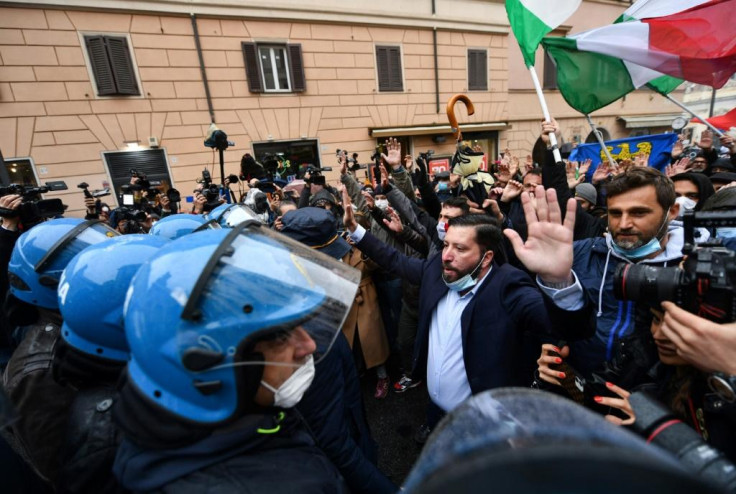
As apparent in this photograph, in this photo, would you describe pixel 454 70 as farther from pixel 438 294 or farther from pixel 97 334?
pixel 97 334

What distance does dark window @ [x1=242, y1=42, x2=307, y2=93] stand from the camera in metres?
9.33

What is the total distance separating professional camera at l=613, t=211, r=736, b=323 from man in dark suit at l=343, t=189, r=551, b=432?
0.65m

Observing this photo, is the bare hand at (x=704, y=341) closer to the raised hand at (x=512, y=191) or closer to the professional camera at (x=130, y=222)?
the raised hand at (x=512, y=191)

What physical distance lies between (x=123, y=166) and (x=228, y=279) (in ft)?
33.0

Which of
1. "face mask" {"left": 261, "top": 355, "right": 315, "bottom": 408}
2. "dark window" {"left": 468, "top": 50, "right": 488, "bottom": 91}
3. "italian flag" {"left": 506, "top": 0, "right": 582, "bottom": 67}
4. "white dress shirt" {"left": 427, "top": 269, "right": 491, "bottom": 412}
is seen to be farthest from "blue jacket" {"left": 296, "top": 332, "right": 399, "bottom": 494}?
"dark window" {"left": 468, "top": 50, "right": 488, "bottom": 91}

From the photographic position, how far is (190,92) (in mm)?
8945

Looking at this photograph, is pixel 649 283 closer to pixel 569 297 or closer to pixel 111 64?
pixel 569 297

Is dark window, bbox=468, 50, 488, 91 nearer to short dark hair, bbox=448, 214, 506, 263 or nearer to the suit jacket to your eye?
short dark hair, bbox=448, 214, 506, 263

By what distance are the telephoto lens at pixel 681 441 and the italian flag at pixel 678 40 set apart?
4040mm

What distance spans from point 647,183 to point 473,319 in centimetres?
121

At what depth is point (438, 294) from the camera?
2049mm

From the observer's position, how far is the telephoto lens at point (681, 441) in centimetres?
54

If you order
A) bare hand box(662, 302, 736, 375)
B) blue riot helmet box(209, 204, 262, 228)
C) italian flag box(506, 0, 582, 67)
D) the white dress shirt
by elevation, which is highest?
italian flag box(506, 0, 582, 67)

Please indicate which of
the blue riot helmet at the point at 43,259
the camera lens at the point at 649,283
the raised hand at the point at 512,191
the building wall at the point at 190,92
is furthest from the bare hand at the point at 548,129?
the building wall at the point at 190,92
